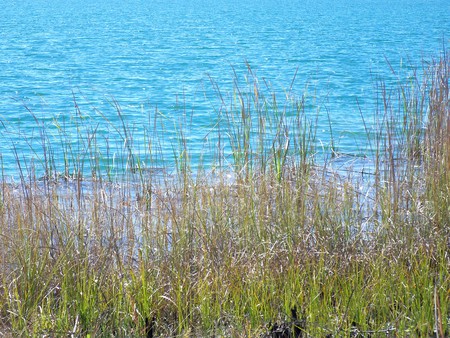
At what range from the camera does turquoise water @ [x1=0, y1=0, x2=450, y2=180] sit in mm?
7773

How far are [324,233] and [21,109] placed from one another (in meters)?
8.10

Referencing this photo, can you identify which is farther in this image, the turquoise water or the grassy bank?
the turquoise water

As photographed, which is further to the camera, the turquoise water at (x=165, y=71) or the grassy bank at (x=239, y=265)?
the turquoise water at (x=165, y=71)

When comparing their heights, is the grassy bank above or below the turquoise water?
above

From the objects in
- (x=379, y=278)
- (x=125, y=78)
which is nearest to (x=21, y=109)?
(x=125, y=78)

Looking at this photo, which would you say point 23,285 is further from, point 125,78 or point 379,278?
point 125,78

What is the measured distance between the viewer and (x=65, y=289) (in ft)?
8.93

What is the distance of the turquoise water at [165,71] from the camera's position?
7.77m

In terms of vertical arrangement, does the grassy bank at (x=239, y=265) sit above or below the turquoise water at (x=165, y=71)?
above

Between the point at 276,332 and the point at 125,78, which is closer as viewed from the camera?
the point at 276,332

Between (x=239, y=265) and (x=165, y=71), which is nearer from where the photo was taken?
(x=239, y=265)

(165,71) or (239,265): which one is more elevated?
(239,265)

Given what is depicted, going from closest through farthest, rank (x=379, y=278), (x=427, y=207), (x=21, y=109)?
(x=379, y=278) < (x=427, y=207) < (x=21, y=109)

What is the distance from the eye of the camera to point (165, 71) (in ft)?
53.2
